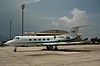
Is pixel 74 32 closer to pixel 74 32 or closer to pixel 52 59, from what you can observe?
pixel 74 32

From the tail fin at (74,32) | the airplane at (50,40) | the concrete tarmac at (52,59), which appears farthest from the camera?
the tail fin at (74,32)

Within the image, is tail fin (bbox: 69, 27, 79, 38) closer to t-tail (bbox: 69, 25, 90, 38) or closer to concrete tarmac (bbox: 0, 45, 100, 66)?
t-tail (bbox: 69, 25, 90, 38)

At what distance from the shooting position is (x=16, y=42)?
43.2 metres

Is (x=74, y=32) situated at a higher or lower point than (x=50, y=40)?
higher

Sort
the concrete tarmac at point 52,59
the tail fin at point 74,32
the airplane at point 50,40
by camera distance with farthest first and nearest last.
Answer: the tail fin at point 74,32, the airplane at point 50,40, the concrete tarmac at point 52,59

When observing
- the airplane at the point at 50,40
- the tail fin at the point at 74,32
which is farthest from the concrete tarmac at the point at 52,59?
the tail fin at the point at 74,32

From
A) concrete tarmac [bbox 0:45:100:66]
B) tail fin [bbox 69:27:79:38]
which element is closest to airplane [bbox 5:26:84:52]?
tail fin [bbox 69:27:79:38]

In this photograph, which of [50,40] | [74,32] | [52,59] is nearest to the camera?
[52,59]

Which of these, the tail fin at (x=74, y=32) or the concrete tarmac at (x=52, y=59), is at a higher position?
the tail fin at (x=74, y=32)

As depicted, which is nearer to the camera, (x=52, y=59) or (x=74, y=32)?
(x=52, y=59)

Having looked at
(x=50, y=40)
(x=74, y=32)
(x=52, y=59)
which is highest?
(x=74, y=32)

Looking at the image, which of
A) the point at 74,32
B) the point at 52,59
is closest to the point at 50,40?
the point at 74,32

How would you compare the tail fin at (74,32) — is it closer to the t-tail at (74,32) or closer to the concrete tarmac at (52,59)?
the t-tail at (74,32)

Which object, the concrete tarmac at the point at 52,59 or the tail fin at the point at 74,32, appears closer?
the concrete tarmac at the point at 52,59
